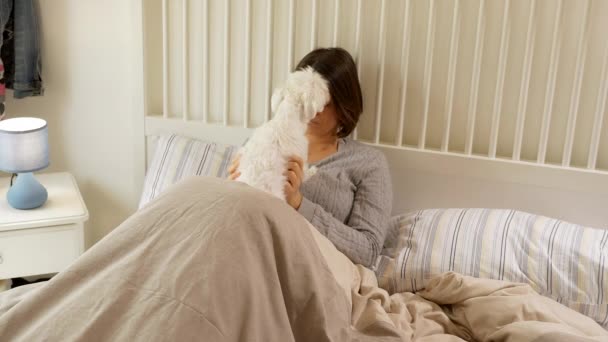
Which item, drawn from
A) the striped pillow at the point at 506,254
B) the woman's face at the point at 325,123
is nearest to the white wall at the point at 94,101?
the woman's face at the point at 325,123

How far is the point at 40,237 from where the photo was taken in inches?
82.1

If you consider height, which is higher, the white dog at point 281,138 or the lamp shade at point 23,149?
the white dog at point 281,138

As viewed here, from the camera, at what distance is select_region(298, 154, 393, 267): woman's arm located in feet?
5.80

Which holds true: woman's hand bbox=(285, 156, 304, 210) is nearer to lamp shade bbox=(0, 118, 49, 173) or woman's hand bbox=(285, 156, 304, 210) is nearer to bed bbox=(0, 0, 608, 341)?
bed bbox=(0, 0, 608, 341)

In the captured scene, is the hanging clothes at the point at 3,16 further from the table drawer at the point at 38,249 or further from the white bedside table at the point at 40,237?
the table drawer at the point at 38,249

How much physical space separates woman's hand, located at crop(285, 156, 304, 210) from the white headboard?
0.42m

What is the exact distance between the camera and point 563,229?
174 centimetres

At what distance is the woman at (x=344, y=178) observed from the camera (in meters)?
1.78

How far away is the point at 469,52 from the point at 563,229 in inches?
21.2

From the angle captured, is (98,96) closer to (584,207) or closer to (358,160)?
(358,160)

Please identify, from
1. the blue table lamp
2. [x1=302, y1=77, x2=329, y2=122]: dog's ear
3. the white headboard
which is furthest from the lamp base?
[x1=302, y1=77, x2=329, y2=122]: dog's ear

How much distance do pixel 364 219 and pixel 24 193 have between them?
1001 mm

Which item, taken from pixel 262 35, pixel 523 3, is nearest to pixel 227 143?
pixel 262 35

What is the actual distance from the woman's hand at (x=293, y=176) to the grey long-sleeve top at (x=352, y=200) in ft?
0.18
